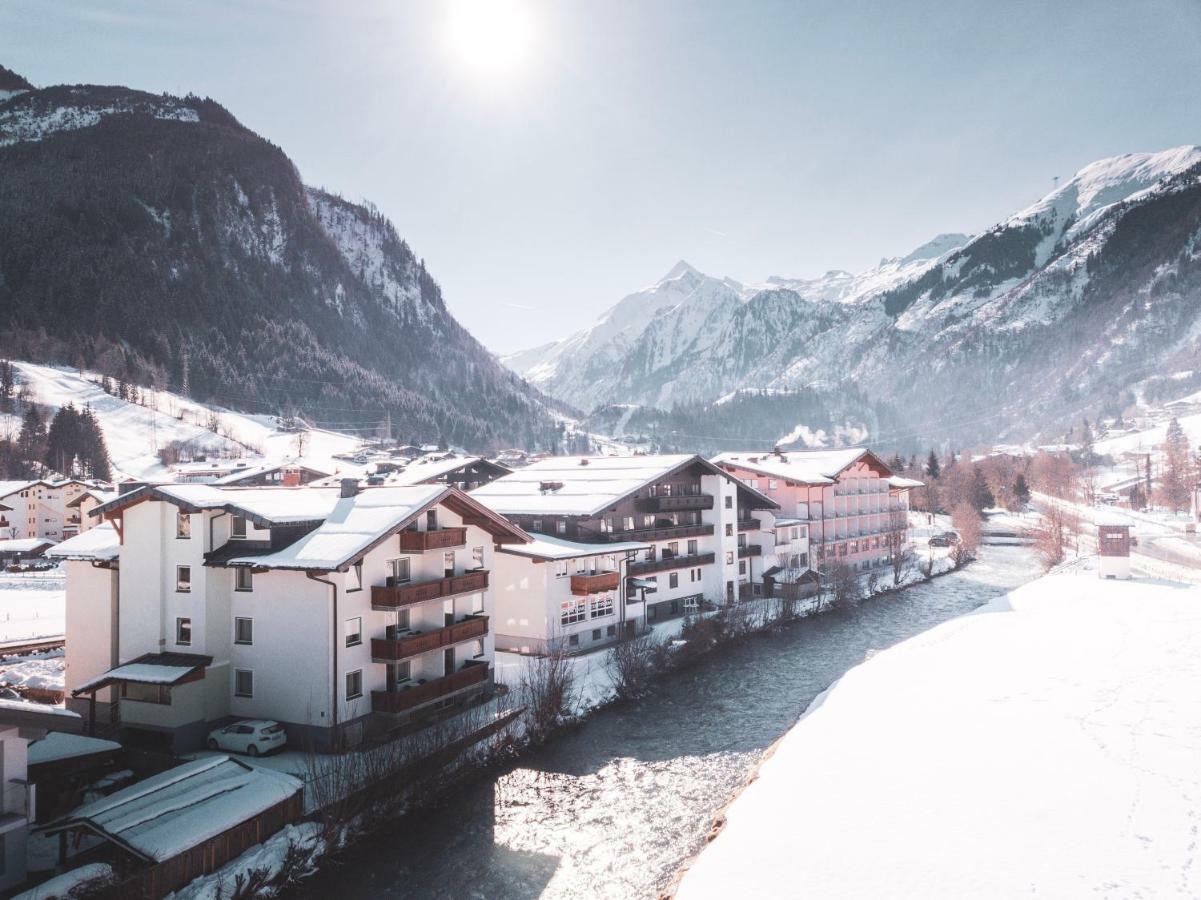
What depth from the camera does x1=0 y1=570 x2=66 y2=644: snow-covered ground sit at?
141 ft

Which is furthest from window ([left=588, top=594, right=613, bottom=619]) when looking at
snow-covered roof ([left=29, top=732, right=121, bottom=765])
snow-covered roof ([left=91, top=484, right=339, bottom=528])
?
snow-covered roof ([left=29, top=732, right=121, bottom=765])

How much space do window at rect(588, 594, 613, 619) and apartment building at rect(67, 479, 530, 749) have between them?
1270 cm

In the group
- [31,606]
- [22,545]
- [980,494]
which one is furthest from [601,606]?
[980,494]

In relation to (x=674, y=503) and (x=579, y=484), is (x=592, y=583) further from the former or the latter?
(x=674, y=503)

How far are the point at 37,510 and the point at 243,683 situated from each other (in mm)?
79118

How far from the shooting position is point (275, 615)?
26.2 m

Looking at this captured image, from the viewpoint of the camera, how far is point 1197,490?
98875mm

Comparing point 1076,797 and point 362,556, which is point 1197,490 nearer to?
point 1076,797

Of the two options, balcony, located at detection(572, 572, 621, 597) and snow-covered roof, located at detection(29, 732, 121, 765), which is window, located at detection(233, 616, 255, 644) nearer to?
snow-covered roof, located at detection(29, 732, 121, 765)

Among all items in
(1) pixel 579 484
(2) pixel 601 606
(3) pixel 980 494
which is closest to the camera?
(2) pixel 601 606

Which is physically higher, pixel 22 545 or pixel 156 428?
pixel 156 428

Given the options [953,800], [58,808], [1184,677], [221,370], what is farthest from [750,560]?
[221,370]

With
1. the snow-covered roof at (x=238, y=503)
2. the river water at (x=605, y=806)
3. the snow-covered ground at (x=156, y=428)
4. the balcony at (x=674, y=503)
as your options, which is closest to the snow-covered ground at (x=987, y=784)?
the river water at (x=605, y=806)

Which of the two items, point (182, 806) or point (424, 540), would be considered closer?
point (182, 806)
